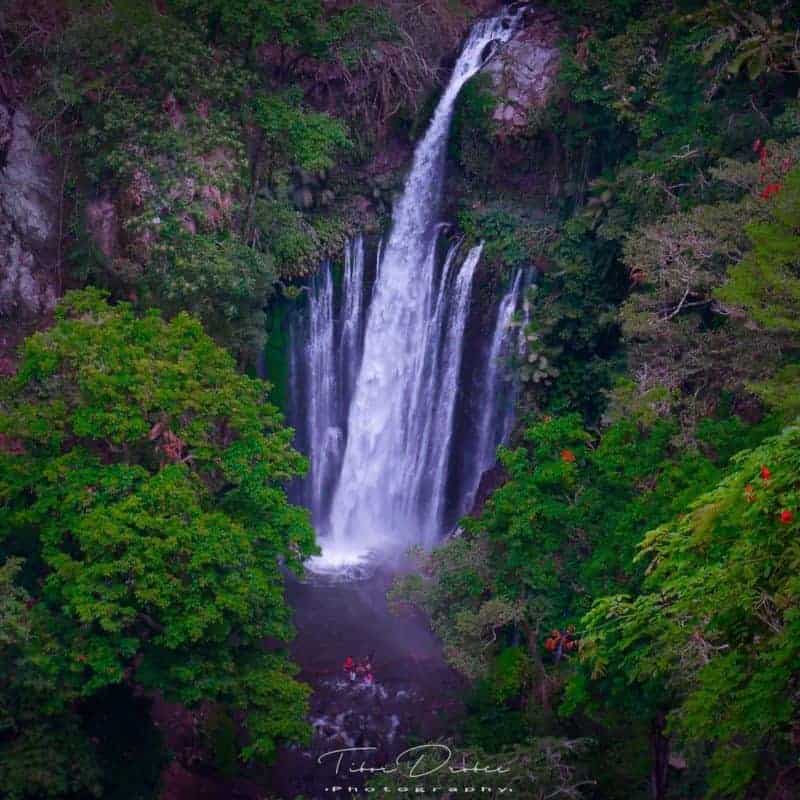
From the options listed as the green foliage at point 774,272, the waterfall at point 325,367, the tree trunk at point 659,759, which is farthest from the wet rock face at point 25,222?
the tree trunk at point 659,759

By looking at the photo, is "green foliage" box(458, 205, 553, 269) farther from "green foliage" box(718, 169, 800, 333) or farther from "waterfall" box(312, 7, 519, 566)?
"green foliage" box(718, 169, 800, 333)

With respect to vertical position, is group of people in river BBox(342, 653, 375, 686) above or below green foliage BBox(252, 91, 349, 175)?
below

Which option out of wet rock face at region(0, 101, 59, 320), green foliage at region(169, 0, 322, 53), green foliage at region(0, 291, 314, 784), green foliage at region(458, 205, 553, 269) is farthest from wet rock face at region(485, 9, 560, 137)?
green foliage at region(0, 291, 314, 784)

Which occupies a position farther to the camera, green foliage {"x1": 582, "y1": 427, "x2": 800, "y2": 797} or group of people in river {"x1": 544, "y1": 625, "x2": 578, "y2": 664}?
group of people in river {"x1": 544, "y1": 625, "x2": 578, "y2": 664}

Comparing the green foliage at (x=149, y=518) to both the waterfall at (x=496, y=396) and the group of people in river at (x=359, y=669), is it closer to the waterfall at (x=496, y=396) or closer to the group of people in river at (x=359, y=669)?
the group of people in river at (x=359, y=669)

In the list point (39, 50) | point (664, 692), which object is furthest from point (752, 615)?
point (39, 50)

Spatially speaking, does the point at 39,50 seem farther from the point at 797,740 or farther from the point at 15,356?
the point at 797,740
